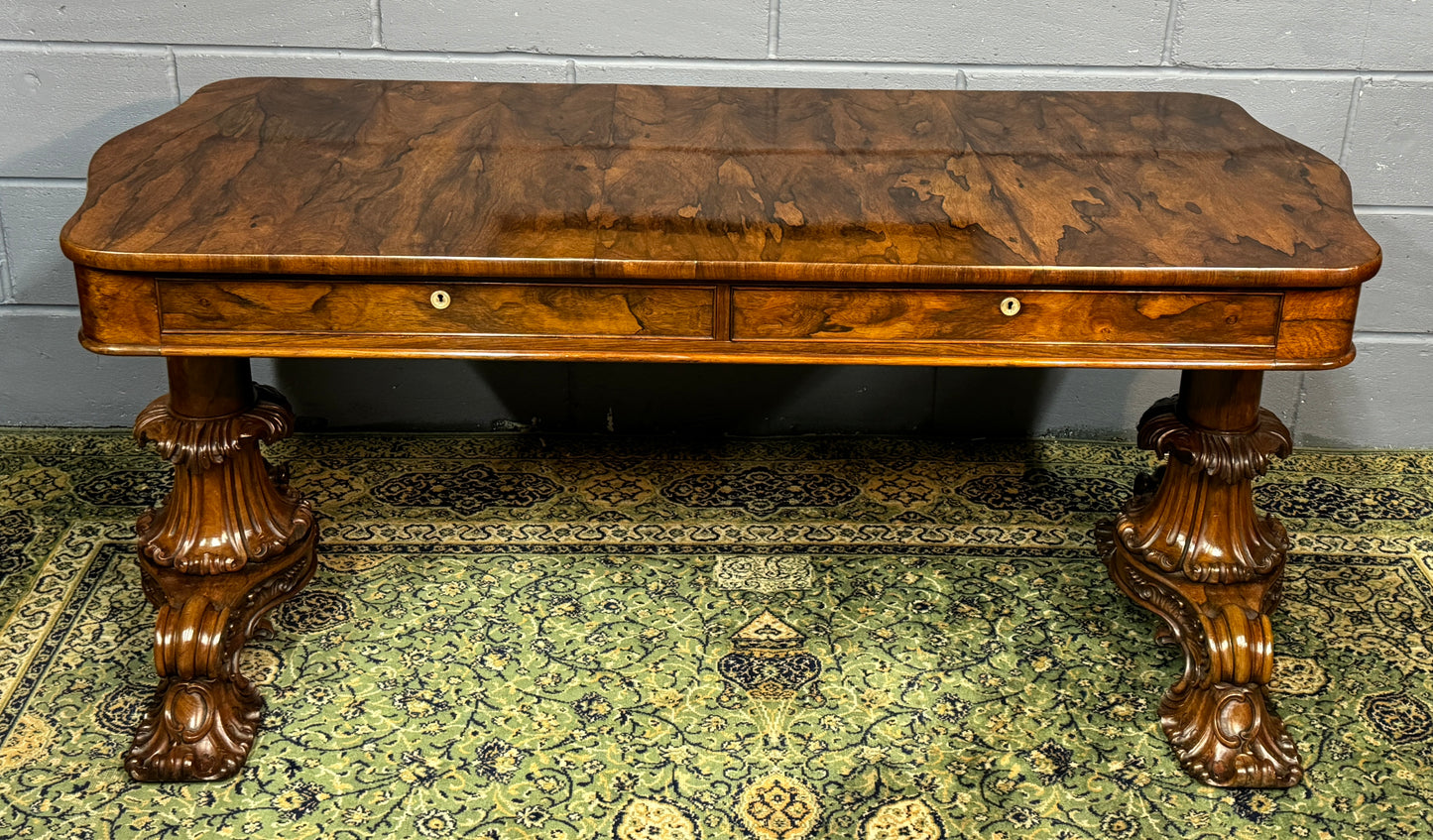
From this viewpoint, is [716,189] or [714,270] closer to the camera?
[714,270]

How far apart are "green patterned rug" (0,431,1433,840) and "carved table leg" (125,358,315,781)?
55 mm

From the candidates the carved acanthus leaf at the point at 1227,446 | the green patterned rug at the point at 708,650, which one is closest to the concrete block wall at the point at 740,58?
the green patterned rug at the point at 708,650

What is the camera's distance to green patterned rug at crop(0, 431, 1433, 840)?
1944mm

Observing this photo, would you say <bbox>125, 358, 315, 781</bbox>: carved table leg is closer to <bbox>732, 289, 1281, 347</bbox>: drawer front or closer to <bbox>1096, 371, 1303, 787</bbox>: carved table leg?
<bbox>732, 289, 1281, 347</bbox>: drawer front

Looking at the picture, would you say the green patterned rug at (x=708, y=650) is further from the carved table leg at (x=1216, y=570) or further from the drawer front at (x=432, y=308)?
the drawer front at (x=432, y=308)

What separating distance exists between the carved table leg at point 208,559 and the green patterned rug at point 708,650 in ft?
0.18

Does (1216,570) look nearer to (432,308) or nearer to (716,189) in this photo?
(716,189)

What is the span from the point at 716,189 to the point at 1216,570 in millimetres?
977

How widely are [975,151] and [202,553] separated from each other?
1364mm

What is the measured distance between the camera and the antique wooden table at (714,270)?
5.70ft

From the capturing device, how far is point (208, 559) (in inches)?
82.1

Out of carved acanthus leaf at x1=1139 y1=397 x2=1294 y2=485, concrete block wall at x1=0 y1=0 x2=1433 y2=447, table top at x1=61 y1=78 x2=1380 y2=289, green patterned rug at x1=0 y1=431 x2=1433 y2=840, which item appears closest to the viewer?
table top at x1=61 y1=78 x2=1380 y2=289

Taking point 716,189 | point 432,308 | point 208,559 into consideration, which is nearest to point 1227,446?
point 716,189

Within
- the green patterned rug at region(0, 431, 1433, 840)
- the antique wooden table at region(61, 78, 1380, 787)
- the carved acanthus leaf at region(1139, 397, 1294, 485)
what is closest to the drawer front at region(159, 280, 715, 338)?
the antique wooden table at region(61, 78, 1380, 787)
